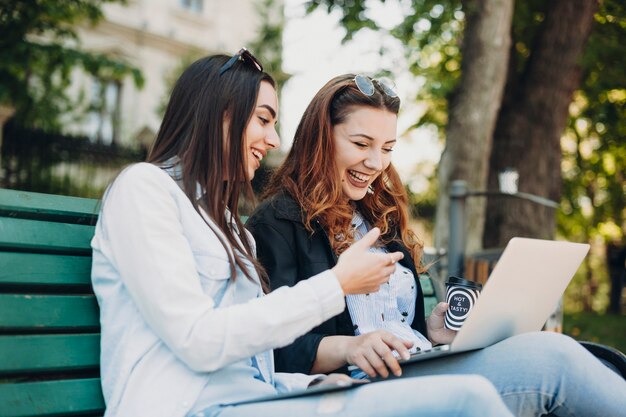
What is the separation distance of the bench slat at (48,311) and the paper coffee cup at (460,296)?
1.05 m

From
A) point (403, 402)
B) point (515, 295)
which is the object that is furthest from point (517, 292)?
point (403, 402)

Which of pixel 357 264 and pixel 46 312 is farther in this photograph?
pixel 46 312

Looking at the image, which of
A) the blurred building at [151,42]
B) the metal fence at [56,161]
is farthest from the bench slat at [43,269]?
the blurred building at [151,42]

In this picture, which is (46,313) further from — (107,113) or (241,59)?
(107,113)

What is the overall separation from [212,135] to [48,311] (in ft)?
2.11

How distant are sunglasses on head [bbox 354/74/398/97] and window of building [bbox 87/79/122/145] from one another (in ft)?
57.6

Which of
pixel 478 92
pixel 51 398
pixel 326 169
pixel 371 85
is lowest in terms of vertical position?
pixel 51 398

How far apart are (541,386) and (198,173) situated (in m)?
1.10

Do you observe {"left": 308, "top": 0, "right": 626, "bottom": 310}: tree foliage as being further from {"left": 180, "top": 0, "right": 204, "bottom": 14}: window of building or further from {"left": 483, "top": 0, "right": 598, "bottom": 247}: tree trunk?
{"left": 180, "top": 0, "right": 204, "bottom": 14}: window of building

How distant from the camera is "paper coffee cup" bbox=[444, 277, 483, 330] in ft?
7.51

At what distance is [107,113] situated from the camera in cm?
2142

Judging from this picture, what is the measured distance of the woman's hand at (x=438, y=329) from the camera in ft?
8.76

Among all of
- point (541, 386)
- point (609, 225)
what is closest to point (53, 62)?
point (541, 386)

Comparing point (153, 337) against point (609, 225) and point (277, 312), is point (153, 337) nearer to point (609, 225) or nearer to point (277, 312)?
point (277, 312)
